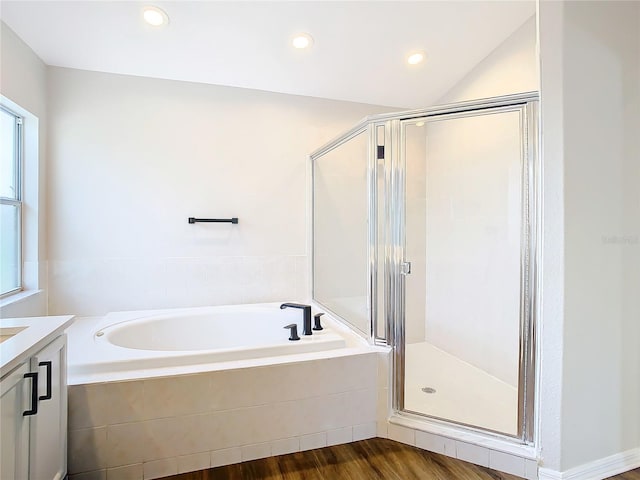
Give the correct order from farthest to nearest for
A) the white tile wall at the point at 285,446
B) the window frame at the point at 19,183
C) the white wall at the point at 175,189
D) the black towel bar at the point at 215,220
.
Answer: the black towel bar at the point at 215,220
the white wall at the point at 175,189
the window frame at the point at 19,183
the white tile wall at the point at 285,446

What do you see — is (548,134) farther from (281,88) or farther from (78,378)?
(78,378)

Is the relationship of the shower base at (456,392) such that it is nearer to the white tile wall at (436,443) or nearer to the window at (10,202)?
the white tile wall at (436,443)

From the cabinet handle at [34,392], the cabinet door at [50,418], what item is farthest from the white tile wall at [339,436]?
the cabinet handle at [34,392]

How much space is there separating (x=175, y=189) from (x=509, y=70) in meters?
2.62

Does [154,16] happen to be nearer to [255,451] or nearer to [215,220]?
[215,220]

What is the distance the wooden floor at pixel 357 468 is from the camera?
5.06 feet

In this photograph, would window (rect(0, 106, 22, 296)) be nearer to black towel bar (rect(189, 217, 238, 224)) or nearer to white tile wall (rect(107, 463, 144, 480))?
black towel bar (rect(189, 217, 238, 224))

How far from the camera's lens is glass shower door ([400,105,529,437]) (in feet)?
6.18

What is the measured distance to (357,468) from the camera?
1601mm

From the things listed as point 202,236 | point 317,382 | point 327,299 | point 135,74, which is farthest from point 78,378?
point 135,74

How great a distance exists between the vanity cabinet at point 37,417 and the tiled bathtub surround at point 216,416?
0.13 meters

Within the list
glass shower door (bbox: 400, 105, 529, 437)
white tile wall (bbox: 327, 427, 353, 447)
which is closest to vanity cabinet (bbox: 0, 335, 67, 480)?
white tile wall (bbox: 327, 427, 353, 447)

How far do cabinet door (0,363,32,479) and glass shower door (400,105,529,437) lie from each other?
1.67m

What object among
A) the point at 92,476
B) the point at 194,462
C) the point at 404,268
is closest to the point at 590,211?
the point at 404,268
